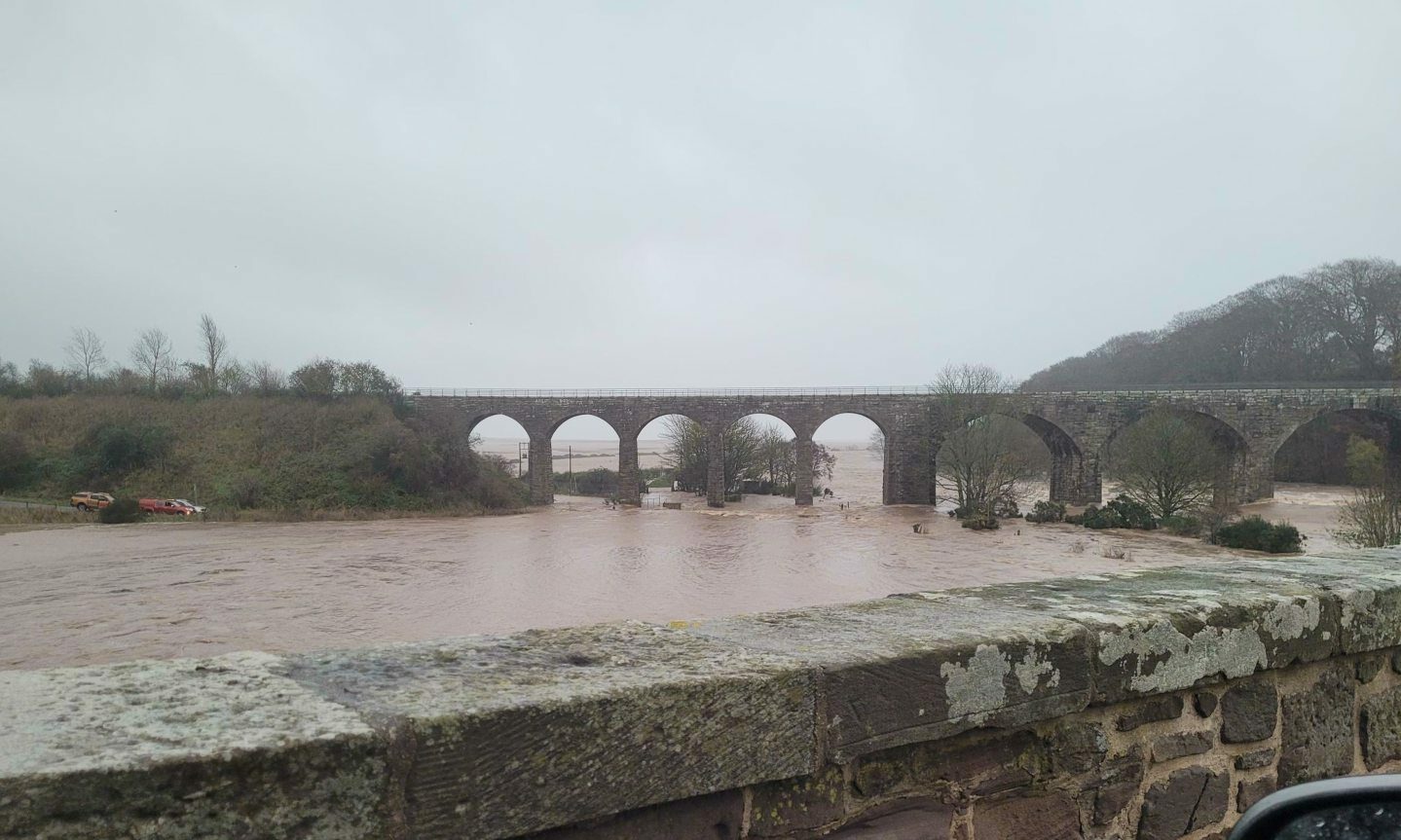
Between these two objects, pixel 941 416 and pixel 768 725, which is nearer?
pixel 768 725

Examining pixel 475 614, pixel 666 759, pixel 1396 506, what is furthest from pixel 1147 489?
pixel 666 759

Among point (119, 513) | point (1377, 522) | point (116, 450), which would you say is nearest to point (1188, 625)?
point (1377, 522)

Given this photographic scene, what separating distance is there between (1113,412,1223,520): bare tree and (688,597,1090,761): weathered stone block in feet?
94.8

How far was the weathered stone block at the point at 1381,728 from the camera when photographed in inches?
95.7

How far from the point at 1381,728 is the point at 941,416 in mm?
34632

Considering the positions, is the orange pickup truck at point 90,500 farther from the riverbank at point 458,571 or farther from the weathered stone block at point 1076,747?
the weathered stone block at point 1076,747

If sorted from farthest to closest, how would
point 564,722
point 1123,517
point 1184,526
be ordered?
point 1123,517
point 1184,526
point 564,722

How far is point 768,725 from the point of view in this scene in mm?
1482

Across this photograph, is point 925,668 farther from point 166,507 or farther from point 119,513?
point 166,507

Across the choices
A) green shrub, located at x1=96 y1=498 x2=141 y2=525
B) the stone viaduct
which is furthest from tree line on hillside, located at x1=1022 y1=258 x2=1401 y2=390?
green shrub, located at x1=96 y1=498 x2=141 y2=525

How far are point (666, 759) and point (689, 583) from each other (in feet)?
52.6

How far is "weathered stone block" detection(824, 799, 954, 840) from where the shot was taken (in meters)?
1.62

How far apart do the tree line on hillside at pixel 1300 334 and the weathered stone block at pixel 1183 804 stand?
5484 centimetres

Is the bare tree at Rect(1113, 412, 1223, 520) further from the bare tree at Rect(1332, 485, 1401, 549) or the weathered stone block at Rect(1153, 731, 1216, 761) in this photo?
the weathered stone block at Rect(1153, 731, 1216, 761)
